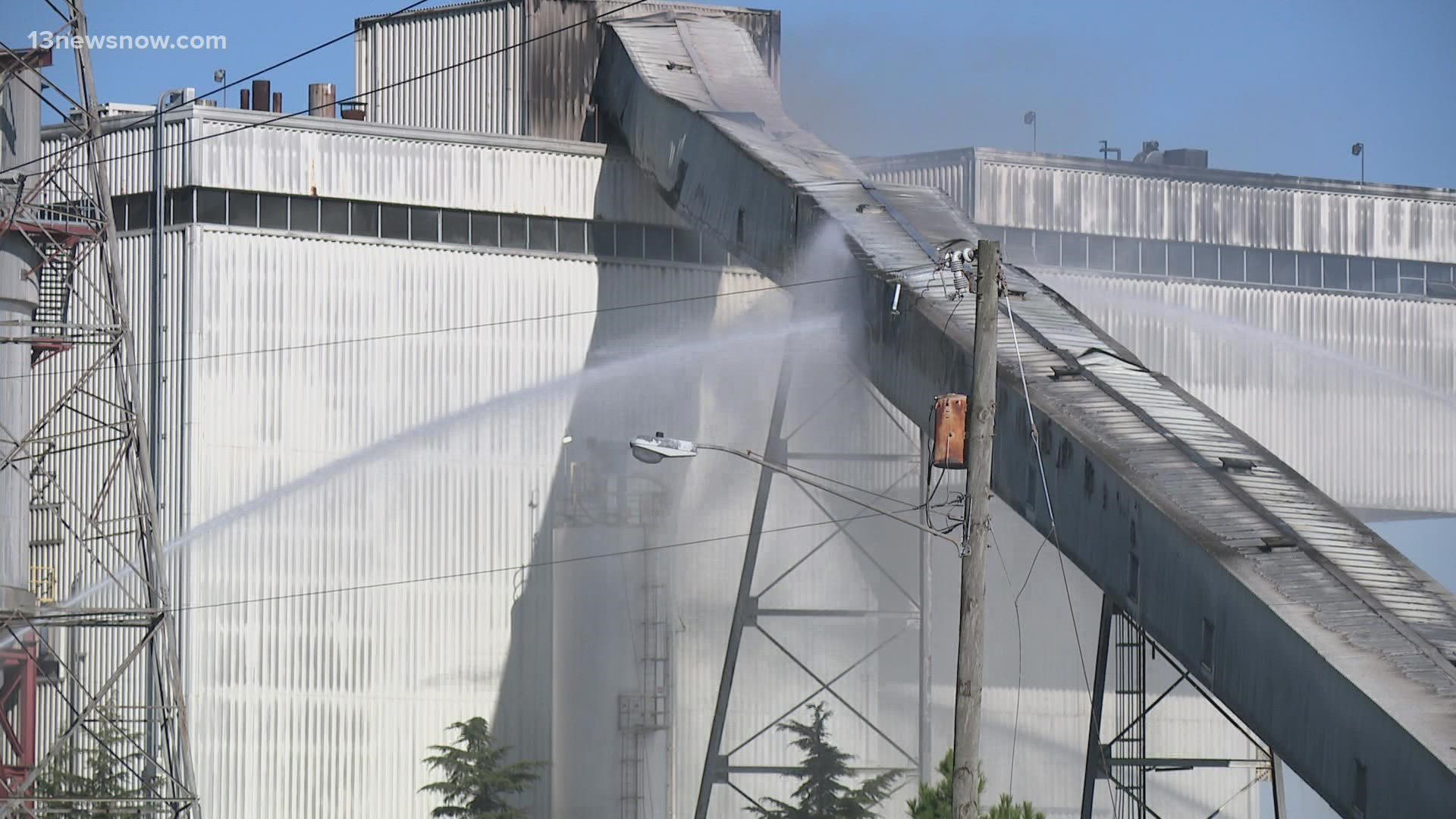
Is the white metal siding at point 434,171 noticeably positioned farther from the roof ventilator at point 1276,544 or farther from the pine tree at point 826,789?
the roof ventilator at point 1276,544

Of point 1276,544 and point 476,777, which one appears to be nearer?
point 1276,544

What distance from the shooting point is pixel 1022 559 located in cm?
4928

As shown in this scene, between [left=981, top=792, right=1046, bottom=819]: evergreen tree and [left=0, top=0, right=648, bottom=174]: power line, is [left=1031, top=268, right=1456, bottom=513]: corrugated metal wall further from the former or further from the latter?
[left=981, top=792, right=1046, bottom=819]: evergreen tree

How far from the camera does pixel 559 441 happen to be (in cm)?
4556

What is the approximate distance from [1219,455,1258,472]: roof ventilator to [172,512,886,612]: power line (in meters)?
17.8

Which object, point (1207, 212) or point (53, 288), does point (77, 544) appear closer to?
point (53, 288)

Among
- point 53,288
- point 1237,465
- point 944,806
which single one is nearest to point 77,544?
point 53,288

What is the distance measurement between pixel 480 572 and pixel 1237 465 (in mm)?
23679

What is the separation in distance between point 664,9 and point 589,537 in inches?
540

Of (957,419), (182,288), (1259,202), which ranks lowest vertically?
(957,419)

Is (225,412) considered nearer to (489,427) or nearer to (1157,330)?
(489,427)

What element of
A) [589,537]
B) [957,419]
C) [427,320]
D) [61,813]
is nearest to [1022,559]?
[589,537]

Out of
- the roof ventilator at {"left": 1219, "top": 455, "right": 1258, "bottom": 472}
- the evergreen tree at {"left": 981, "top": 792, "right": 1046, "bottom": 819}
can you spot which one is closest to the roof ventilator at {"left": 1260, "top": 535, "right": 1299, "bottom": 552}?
the roof ventilator at {"left": 1219, "top": 455, "right": 1258, "bottom": 472}

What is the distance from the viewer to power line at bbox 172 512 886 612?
41750mm
